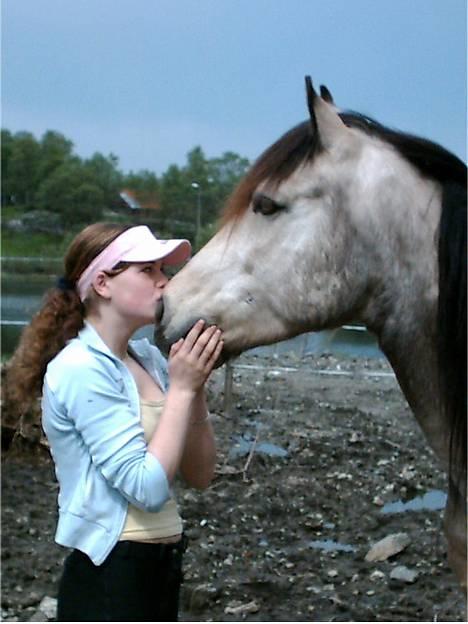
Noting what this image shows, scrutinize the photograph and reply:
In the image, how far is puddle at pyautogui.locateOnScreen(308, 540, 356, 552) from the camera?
11.1 feet

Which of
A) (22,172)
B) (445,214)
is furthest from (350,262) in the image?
(22,172)

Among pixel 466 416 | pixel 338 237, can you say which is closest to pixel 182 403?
pixel 338 237

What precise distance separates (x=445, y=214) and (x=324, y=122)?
0.96 feet

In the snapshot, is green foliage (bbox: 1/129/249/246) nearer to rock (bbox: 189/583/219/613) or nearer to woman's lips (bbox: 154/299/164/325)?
rock (bbox: 189/583/219/613)

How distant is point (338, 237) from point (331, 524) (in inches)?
99.3

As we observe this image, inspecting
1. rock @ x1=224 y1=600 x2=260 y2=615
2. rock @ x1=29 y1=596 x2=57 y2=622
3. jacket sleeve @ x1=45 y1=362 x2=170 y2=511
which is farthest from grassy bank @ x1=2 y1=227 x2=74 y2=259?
jacket sleeve @ x1=45 y1=362 x2=170 y2=511

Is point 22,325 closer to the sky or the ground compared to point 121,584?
closer to the ground

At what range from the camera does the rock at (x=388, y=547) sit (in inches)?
128

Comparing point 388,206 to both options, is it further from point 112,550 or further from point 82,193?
point 82,193

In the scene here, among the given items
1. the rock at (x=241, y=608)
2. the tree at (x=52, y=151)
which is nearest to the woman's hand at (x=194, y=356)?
the rock at (x=241, y=608)

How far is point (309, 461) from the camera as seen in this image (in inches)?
180

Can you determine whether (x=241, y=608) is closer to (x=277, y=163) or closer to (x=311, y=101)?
(x=277, y=163)

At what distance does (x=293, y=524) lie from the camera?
143 inches

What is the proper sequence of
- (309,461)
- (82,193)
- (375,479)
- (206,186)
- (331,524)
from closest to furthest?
1. (331,524)
2. (375,479)
3. (309,461)
4. (206,186)
5. (82,193)
